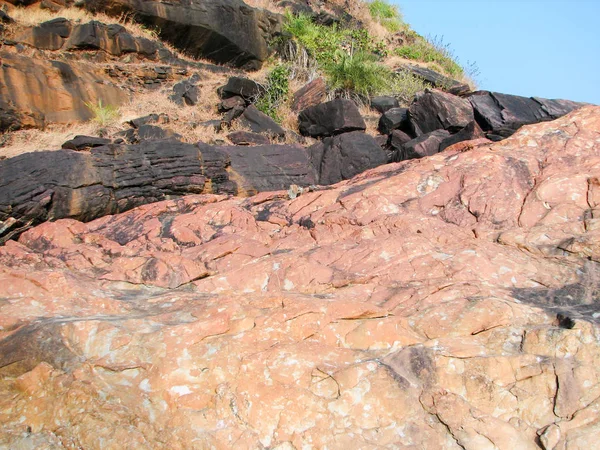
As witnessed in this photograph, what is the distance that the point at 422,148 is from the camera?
8.45 m

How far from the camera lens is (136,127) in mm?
9969

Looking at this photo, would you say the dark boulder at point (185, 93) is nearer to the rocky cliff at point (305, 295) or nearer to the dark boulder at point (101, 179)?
the rocky cliff at point (305, 295)

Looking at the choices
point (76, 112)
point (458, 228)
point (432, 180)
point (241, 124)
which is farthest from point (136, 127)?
point (458, 228)

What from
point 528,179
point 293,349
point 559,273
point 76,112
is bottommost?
point 76,112

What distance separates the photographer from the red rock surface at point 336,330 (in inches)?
102

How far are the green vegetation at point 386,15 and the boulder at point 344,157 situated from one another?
37.2 feet

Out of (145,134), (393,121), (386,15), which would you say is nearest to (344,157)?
(393,121)

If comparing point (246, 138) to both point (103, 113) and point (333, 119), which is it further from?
point (103, 113)

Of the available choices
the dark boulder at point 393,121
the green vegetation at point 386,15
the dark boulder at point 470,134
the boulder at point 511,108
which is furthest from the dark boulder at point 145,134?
the green vegetation at point 386,15

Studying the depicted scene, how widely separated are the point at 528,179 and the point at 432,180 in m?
0.75

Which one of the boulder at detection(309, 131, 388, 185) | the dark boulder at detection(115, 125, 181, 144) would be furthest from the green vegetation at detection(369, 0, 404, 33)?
the dark boulder at detection(115, 125, 181, 144)

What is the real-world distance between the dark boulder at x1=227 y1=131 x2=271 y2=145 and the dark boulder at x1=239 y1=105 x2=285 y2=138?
45cm

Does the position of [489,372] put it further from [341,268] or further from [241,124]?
[241,124]

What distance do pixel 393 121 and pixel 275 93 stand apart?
2.70 metres
